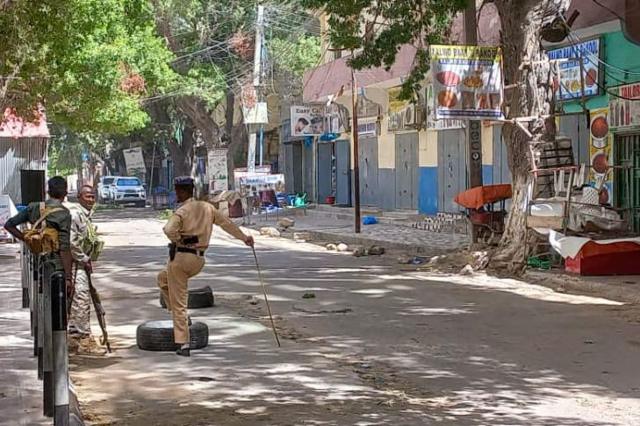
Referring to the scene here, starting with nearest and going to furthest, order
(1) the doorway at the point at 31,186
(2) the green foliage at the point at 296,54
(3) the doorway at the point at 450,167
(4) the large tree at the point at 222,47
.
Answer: (1) the doorway at the point at 31,186
(3) the doorway at the point at 450,167
(4) the large tree at the point at 222,47
(2) the green foliage at the point at 296,54

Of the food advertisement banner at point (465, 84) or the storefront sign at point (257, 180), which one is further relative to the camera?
the storefront sign at point (257, 180)

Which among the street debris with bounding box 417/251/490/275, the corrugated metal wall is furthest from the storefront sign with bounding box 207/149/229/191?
the street debris with bounding box 417/251/490/275

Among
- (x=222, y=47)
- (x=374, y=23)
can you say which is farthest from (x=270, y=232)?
(x=222, y=47)

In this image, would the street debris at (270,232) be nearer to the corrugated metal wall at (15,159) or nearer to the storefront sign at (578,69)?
the corrugated metal wall at (15,159)

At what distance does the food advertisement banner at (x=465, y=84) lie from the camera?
15266 millimetres

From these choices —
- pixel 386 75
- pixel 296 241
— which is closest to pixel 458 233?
pixel 296 241

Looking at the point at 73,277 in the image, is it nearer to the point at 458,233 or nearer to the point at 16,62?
the point at 16,62

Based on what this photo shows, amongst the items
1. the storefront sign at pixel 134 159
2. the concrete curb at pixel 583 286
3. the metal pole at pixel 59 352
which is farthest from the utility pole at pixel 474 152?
the storefront sign at pixel 134 159

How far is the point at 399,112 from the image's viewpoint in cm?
3014

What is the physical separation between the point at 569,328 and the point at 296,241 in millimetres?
15902

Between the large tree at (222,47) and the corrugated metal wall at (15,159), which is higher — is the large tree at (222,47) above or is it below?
above

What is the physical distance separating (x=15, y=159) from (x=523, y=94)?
16.7 meters

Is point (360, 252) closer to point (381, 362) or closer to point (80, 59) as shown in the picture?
point (80, 59)

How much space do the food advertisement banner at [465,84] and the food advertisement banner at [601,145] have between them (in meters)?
3.55
